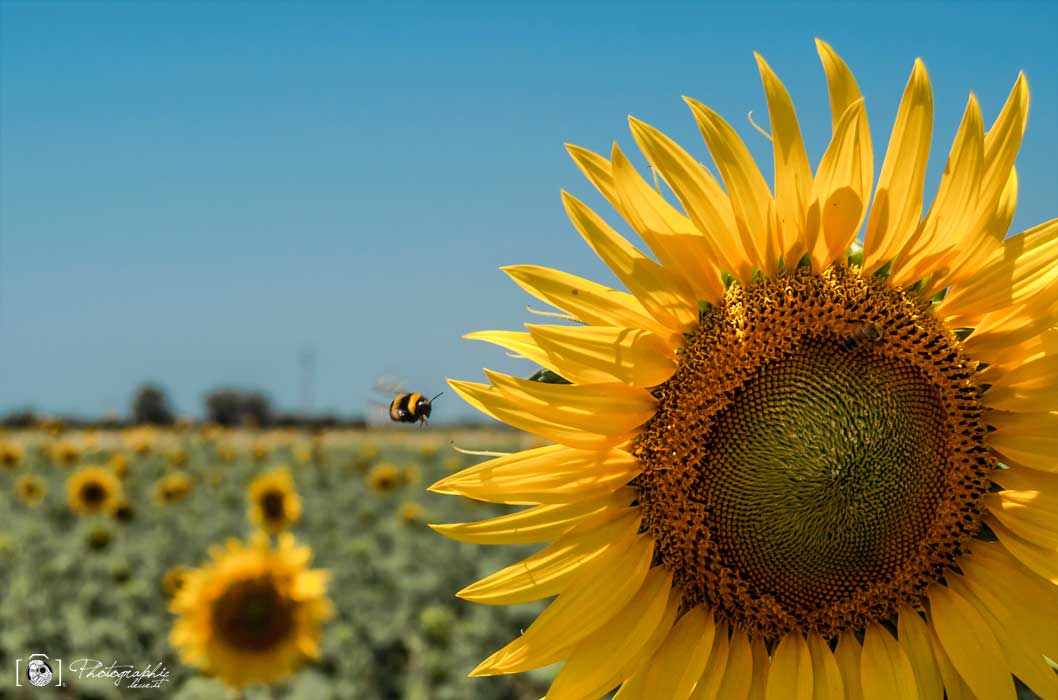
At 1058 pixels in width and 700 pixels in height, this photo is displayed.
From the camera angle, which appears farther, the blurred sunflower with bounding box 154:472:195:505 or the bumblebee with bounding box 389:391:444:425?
the blurred sunflower with bounding box 154:472:195:505

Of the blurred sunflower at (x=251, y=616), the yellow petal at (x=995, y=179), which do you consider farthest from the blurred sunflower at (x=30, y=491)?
the yellow petal at (x=995, y=179)

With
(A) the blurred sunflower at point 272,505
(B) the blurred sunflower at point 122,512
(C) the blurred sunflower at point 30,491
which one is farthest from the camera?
(C) the blurred sunflower at point 30,491

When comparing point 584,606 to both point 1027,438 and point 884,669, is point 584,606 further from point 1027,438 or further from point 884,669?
point 1027,438

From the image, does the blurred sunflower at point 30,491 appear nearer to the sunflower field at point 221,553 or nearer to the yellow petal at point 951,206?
the sunflower field at point 221,553

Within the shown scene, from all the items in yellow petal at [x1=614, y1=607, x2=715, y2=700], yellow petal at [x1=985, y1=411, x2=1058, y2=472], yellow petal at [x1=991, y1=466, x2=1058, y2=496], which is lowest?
yellow petal at [x1=614, y1=607, x2=715, y2=700]

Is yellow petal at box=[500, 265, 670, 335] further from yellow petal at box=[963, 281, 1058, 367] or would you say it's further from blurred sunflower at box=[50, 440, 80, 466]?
blurred sunflower at box=[50, 440, 80, 466]

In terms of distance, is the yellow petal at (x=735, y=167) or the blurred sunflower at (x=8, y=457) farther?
the blurred sunflower at (x=8, y=457)

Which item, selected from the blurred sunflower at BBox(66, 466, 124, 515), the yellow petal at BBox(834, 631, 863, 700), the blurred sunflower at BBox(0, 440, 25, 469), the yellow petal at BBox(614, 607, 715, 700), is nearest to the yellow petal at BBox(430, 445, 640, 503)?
the yellow petal at BBox(614, 607, 715, 700)
